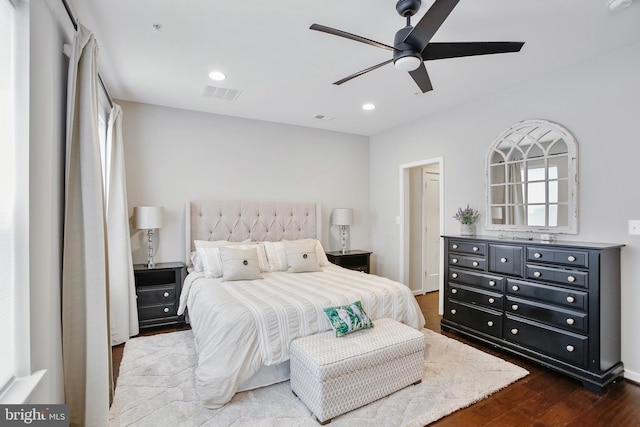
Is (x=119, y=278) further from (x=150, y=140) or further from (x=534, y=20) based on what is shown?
(x=534, y=20)

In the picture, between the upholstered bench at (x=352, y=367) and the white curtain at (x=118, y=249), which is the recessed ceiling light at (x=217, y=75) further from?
the upholstered bench at (x=352, y=367)

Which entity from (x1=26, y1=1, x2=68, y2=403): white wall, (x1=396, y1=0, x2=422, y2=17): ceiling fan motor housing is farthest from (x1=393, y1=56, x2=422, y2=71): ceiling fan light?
(x1=26, y1=1, x2=68, y2=403): white wall

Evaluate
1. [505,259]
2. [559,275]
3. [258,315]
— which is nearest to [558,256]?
[559,275]

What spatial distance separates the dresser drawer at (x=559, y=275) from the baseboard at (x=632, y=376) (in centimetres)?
87

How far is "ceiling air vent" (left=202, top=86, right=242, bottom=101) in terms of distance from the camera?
365 cm

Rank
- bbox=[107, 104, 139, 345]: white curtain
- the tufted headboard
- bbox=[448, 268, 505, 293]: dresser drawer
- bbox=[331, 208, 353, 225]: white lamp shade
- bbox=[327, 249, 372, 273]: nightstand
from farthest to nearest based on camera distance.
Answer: bbox=[331, 208, 353, 225]: white lamp shade → bbox=[327, 249, 372, 273]: nightstand → the tufted headboard → bbox=[107, 104, 139, 345]: white curtain → bbox=[448, 268, 505, 293]: dresser drawer

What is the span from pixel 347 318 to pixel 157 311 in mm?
2451

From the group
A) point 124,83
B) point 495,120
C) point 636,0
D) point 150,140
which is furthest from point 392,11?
point 150,140

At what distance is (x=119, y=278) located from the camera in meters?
3.45

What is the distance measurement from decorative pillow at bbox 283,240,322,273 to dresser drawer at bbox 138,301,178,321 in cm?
143

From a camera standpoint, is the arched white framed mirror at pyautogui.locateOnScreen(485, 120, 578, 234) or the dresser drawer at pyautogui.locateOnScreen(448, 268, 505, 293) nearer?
the arched white framed mirror at pyautogui.locateOnScreen(485, 120, 578, 234)

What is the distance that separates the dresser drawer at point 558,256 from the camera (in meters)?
2.64

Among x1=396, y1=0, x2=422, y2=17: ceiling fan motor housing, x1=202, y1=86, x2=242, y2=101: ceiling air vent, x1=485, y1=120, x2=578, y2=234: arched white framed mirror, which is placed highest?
x1=202, y1=86, x2=242, y2=101: ceiling air vent

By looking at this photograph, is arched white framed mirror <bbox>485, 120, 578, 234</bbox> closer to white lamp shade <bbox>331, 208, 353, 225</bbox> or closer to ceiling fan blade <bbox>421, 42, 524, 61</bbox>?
ceiling fan blade <bbox>421, 42, 524, 61</bbox>
